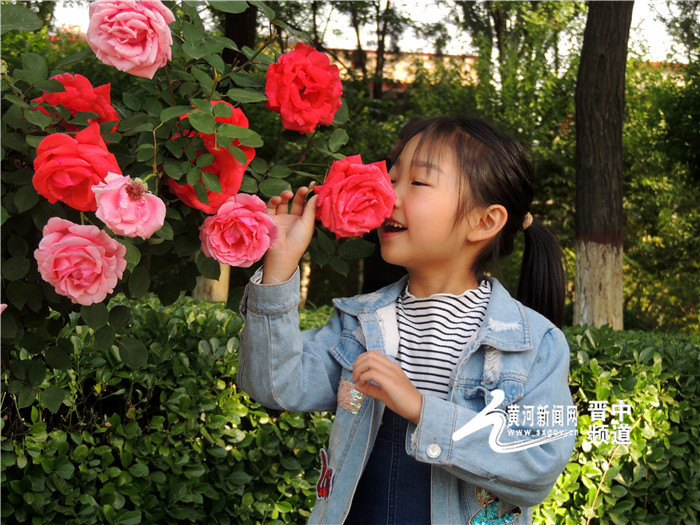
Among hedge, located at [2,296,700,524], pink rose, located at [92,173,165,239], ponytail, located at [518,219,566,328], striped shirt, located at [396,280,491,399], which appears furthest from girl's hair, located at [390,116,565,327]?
hedge, located at [2,296,700,524]

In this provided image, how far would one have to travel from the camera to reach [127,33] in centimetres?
118

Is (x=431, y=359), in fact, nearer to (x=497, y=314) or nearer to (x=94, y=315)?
(x=497, y=314)

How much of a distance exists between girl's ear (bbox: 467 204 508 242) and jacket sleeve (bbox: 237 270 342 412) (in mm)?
419

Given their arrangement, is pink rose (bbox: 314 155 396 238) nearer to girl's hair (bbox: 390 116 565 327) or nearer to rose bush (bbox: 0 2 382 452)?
rose bush (bbox: 0 2 382 452)

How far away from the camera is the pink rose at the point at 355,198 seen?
135 cm

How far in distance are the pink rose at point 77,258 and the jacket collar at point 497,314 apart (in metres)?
0.67

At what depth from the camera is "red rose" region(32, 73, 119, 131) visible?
1.35m

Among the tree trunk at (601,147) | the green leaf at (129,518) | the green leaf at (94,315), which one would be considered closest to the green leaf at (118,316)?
the green leaf at (94,315)

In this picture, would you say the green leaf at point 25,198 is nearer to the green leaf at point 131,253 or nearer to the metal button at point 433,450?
the green leaf at point 131,253

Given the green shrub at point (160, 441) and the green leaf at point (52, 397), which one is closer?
the green leaf at point (52, 397)

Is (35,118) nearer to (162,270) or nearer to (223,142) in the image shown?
(223,142)

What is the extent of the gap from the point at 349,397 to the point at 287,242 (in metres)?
0.38

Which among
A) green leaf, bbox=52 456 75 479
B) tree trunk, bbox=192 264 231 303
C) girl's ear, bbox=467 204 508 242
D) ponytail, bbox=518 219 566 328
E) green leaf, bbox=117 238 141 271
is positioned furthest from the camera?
tree trunk, bbox=192 264 231 303

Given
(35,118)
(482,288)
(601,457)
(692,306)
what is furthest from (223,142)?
(692,306)
